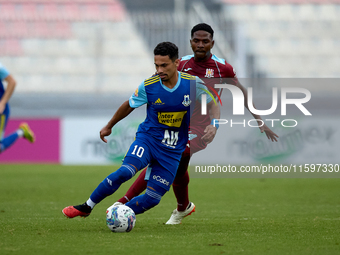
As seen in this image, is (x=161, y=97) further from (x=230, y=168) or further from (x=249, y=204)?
(x=230, y=168)

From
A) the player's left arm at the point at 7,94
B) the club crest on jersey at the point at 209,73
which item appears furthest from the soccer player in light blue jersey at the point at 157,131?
the player's left arm at the point at 7,94

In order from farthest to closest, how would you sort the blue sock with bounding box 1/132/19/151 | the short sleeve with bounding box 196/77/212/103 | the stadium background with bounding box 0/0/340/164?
1. the stadium background with bounding box 0/0/340/164
2. the blue sock with bounding box 1/132/19/151
3. the short sleeve with bounding box 196/77/212/103

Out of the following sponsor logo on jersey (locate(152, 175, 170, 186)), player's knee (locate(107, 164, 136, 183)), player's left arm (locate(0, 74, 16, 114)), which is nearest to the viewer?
player's knee (locate(107, 164, 136, 183))

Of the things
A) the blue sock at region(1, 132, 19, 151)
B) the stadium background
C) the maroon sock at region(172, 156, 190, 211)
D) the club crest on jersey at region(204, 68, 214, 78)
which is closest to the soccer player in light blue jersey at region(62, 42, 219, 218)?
the maroon sock at region(172, 156, 190, 211)

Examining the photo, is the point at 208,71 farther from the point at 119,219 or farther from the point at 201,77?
the point at 119,219

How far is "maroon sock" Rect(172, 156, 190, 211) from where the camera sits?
569 centimetres

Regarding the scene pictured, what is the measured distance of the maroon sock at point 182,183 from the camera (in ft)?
18.7

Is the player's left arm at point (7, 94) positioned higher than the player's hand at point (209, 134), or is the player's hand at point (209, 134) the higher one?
the player's left arm at point (7, 94)

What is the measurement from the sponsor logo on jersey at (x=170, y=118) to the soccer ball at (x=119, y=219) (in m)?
0.94

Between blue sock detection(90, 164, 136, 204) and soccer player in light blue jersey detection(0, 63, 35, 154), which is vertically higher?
soccer player in light blue jersey detection(0, 63, 35, 154)

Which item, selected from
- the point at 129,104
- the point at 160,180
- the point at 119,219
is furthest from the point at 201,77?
the point at 119,219

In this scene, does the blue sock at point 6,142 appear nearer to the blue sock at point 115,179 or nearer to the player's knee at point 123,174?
the blue sock at point 115,179

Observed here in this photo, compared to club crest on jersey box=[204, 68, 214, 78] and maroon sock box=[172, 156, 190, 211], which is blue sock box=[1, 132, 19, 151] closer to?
maroon sock box=[172, 156, 190, 211]

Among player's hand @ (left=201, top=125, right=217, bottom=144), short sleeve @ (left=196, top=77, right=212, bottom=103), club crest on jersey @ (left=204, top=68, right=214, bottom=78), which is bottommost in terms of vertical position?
player's hand @ (left=201, top=125, right=217, bottom=144)
